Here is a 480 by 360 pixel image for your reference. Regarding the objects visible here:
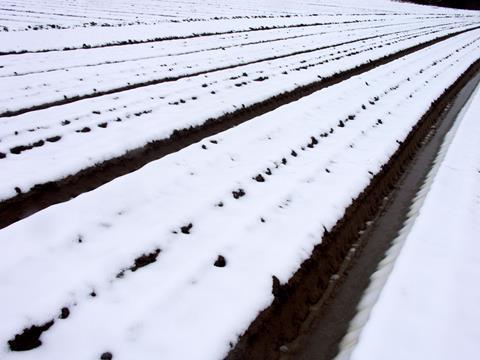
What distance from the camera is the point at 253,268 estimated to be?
241 cm

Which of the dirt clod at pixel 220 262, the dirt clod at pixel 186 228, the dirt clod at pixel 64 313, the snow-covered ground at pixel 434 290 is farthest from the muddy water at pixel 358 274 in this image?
the dirt clod at pixel 64 313

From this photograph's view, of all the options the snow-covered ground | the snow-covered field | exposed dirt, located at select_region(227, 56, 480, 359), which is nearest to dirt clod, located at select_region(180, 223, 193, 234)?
the snow-covered field

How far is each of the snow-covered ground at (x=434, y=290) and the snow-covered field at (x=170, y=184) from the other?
1.82 feet

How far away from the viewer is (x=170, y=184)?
323 cm

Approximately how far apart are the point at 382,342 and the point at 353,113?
163 inches

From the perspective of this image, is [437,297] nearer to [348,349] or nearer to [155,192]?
[348,349]

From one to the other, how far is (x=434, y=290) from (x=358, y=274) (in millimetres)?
505

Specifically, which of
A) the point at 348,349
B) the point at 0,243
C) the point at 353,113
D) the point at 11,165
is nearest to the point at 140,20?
the point at 353,113

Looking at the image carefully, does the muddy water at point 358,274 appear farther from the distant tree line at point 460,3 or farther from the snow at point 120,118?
the distant tree line at point 460,3

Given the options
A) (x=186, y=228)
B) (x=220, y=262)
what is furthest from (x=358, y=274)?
(x=186, y=228)

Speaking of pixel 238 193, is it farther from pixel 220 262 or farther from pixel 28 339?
pixel 28 339

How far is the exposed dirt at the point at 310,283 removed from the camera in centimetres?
206

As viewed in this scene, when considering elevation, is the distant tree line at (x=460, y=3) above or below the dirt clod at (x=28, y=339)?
above

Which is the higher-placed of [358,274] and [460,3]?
[460,3]
